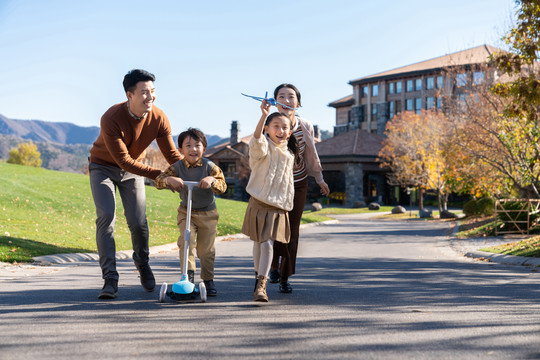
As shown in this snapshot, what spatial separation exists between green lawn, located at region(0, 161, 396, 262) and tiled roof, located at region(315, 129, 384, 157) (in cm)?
2820

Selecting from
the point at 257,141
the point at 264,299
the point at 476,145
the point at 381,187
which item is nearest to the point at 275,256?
the point at 264,299

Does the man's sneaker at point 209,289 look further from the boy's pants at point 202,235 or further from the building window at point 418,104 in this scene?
the building window at point 418,104

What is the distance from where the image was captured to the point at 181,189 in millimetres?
5480

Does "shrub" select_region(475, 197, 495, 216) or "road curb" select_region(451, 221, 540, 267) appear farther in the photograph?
"shrub" select_region(475, 197, 495, 216)

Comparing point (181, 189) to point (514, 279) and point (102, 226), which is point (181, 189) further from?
point (514, 279)

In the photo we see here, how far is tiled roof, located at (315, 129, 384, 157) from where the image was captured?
54156mm

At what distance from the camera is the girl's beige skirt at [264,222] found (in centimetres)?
535

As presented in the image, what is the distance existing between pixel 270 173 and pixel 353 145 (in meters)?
50.7

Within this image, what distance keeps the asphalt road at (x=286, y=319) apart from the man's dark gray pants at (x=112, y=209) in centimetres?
40

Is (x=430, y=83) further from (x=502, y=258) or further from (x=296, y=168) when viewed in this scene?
(x=296, y=168)

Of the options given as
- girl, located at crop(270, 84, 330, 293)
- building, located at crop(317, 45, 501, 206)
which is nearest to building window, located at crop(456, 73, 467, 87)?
girl, located at crop(270, 84, 330, 293)

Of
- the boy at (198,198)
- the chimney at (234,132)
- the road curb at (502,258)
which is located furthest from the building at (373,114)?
the boy at (198,198)

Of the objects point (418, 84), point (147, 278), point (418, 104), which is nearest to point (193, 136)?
point (147, 278)

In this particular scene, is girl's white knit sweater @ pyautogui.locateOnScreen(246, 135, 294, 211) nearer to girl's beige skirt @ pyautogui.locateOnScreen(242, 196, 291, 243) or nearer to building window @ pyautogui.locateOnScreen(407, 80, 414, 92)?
girl's beige skirt @ pyautogui.locateOnScreen(242, 196, 291, 243)
